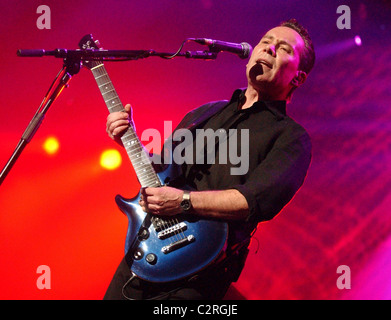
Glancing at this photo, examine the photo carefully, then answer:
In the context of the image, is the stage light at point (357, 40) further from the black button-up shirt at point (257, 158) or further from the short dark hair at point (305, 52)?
the black button-up shirt at point (257, 158)

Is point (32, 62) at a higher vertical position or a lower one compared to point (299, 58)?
higher

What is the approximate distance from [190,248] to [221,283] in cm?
32

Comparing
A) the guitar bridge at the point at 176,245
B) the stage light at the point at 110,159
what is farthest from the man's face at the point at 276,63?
the stage light at the point at 110,159

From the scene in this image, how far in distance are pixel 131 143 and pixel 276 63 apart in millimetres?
993

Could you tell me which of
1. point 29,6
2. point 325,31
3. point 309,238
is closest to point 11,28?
point 29,6

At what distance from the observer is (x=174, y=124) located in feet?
10.3

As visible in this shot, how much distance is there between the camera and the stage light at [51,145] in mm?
2875

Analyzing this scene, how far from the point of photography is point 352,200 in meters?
3.61

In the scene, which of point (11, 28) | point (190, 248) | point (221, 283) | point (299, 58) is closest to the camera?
point (190, 248)

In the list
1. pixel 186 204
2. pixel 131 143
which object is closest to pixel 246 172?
pixel 186 204

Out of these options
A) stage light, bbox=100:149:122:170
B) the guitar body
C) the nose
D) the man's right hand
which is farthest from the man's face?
stage light, bbox=100:149:122:170

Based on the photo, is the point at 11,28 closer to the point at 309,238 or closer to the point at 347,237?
the point at 309,238

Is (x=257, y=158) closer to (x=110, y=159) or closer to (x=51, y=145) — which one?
(x=110, y=159)

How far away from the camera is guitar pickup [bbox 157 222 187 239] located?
182cm
